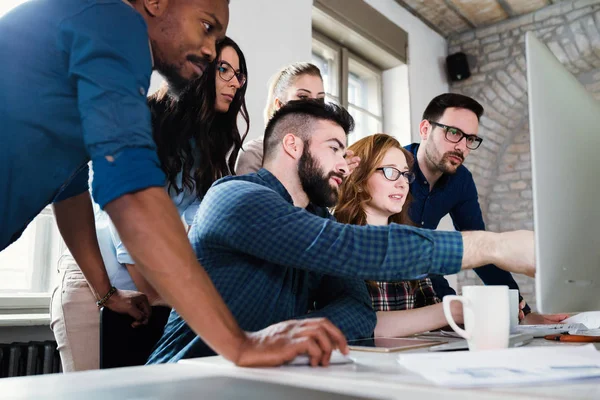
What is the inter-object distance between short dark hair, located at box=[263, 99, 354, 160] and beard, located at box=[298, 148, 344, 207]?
62 mm

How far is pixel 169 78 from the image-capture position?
103 centimetres

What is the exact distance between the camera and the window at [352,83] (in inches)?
162

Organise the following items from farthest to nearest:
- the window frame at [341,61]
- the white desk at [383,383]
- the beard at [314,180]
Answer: the window frame at [341,61] → the beard at [314,180] → the white desk at [383,383]

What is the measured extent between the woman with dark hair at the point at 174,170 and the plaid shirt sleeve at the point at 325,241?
A: 1.55 feet

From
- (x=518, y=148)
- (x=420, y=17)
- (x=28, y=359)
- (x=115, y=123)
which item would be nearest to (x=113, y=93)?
(x=115, y=123)

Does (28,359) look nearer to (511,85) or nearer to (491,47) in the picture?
(511,85)

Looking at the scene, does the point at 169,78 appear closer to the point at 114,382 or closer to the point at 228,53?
the point at 114,382

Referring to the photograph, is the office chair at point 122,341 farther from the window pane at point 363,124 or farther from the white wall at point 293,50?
→ the window pane at point 363,124

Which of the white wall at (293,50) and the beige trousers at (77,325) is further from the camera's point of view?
the white wall at (293,50)

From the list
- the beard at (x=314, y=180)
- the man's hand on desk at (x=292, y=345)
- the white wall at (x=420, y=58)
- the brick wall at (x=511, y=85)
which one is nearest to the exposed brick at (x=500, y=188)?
the brick wall at (x=511, y=85)

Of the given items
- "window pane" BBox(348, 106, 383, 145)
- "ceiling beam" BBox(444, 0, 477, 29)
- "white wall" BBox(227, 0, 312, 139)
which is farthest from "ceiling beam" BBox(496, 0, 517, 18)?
"white wall" BBox(227, 0, 312, 139)

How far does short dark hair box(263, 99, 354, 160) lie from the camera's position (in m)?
1.50

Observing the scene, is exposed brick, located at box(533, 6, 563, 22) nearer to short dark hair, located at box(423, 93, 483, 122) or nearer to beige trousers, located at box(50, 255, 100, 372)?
short dark hair, located at box(423, 93, 483, 122)

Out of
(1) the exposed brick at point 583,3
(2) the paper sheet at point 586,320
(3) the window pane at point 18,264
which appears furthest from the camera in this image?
(1) the exposed brick at point 583,3
